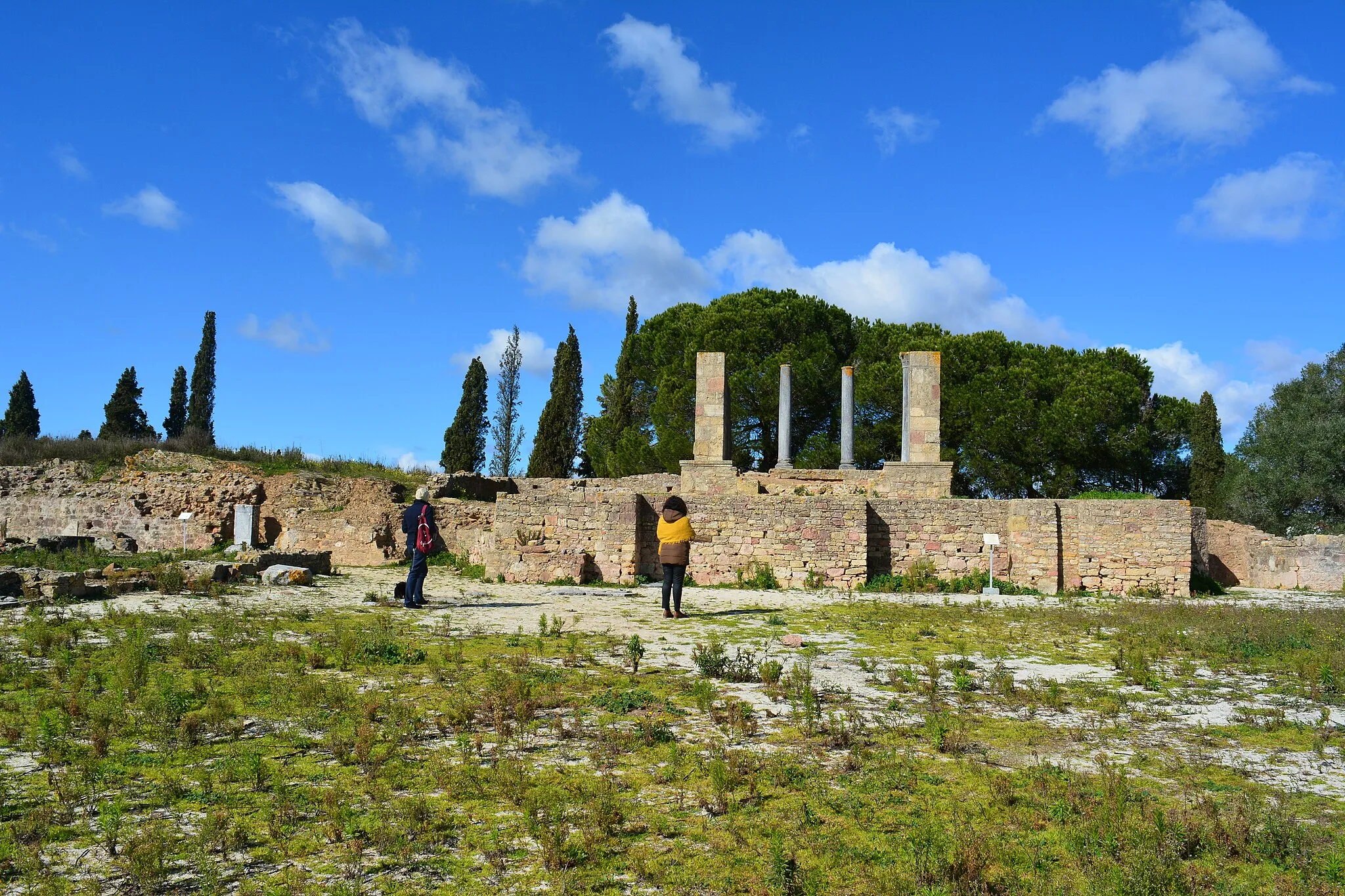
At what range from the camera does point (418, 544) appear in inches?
470

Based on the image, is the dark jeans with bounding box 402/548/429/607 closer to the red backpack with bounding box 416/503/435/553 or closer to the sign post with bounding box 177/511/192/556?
the red backpack with bounding box 416/503/435/553

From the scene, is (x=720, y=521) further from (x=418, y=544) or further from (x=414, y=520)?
(x=418, y=544)

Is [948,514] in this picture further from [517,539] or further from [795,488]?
[517,539]

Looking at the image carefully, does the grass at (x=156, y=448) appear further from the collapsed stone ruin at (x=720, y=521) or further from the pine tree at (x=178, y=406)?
the pine tree at (x=178, y=406)

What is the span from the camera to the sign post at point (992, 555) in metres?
15.3

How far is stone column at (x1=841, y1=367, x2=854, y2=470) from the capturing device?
2331 cm

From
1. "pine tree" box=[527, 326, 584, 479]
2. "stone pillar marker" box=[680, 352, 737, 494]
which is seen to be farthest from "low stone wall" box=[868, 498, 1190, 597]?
"pine tree" box=[527, 326, 584, 479]

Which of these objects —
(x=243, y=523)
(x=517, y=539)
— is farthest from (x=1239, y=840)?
(x=243, y=523)

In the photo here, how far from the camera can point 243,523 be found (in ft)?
75.7

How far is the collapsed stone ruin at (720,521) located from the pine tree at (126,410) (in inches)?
772

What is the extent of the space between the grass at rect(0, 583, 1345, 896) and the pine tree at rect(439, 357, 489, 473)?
114 feet

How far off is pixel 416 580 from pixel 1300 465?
36273mm

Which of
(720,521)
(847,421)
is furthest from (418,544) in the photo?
(847,421)

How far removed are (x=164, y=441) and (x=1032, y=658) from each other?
99.5ft
